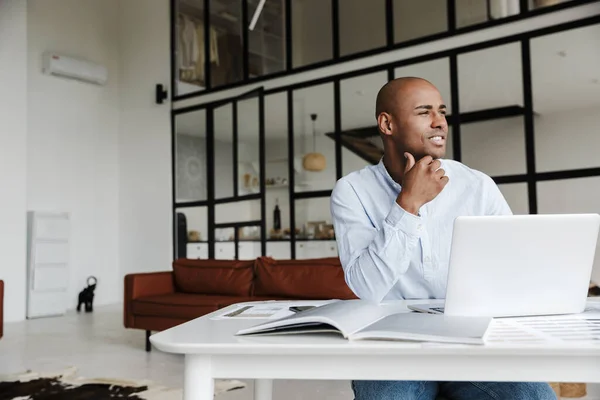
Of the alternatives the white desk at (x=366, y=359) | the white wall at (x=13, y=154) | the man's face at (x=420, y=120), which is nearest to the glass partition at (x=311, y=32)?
the white wall at (x=13, y=154)

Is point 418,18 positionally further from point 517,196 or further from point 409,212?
point 409,212

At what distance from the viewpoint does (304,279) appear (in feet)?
12.5

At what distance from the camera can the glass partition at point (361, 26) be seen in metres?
6.44

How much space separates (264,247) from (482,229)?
20.1 feet

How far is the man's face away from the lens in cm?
134

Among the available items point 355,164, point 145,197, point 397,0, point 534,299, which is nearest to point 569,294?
point 534,299

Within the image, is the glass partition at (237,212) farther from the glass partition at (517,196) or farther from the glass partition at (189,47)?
the glass partition at (517,196)

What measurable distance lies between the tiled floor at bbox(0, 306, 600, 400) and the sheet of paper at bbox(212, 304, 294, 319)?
5.69 feet

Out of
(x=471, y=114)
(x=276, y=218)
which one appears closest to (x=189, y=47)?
(x=276, y=218)

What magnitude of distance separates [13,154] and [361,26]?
14.0 ft

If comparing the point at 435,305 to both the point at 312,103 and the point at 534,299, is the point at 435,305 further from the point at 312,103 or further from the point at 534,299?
the point at 312,103

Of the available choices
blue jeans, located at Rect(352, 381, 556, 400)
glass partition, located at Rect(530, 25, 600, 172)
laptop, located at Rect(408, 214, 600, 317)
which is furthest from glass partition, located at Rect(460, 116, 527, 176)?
laptop, located at Rect(408, 214, 600, 317)

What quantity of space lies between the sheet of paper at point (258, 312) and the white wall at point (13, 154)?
5.98 metres

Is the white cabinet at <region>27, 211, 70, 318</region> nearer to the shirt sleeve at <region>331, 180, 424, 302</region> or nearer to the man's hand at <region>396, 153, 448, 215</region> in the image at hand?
the shirt sleeve at <region>331, 180, 424, 302</region>
